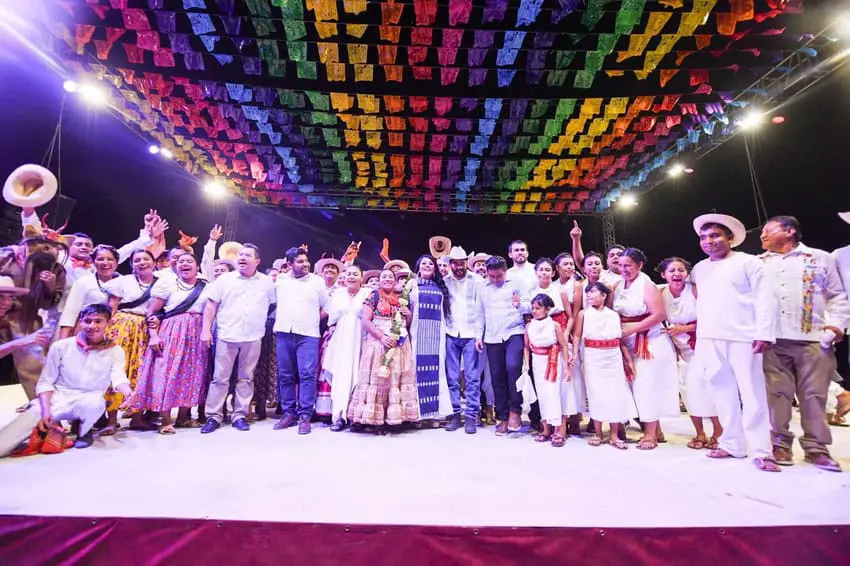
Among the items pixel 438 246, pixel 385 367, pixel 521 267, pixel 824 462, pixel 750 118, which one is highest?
pixel 750 118

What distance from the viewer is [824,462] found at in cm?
270

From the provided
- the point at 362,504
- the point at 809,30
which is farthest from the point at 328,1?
the point at 809,30

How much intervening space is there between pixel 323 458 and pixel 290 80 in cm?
534

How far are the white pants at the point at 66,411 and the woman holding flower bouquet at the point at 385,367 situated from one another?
1.94 meters

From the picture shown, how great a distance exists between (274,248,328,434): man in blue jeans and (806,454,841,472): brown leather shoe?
391 cm

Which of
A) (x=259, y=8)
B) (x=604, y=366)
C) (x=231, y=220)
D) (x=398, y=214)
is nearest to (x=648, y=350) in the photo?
(x=604, y=366)

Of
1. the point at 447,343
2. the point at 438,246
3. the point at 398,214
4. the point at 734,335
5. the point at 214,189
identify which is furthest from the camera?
the point at 398,214

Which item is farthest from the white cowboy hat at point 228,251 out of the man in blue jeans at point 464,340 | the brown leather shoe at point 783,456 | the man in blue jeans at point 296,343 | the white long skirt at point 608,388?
the brown leather shoe at point 783,456

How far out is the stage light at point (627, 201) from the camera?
978 cm

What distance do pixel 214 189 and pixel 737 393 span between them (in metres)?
10.3

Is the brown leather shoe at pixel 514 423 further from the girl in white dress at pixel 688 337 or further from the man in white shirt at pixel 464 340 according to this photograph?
the girl in white dress at pixel 688 337

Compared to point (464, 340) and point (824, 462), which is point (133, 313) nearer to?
point (464, 340)

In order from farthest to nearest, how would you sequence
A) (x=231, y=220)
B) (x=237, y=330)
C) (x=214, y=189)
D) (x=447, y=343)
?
(x=231, y=220), (x=214, y=189), (x=447, y=343), (x=237, y=330)

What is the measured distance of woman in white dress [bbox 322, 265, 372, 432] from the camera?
12.9ft
